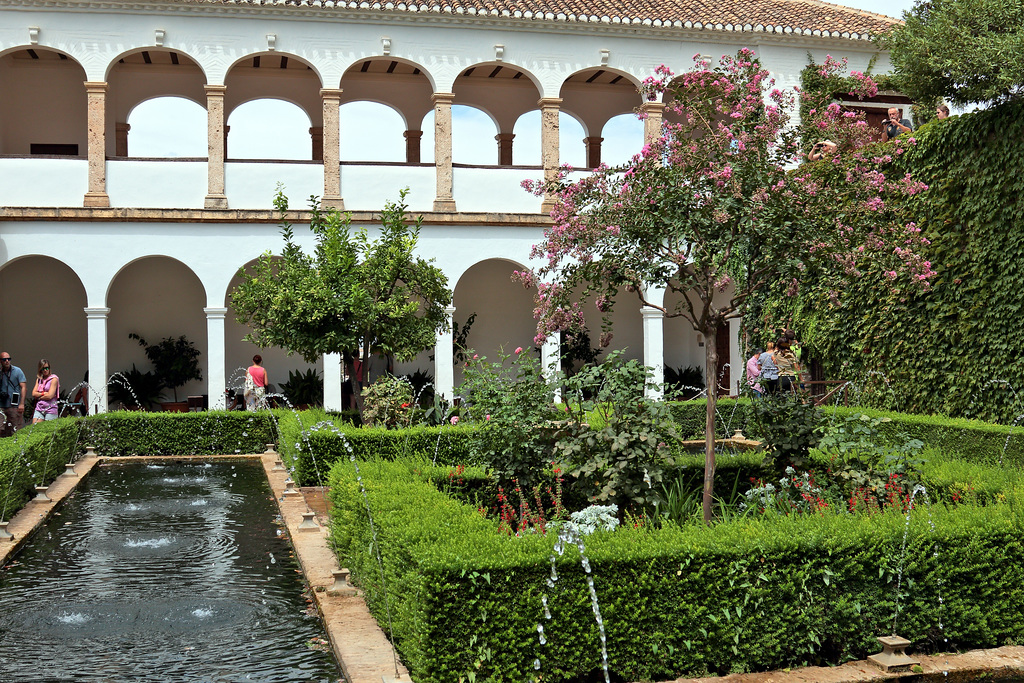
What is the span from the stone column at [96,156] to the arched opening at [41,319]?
342 cm

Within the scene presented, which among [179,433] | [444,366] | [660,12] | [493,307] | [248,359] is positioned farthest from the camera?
[493,307]

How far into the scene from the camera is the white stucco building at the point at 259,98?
1658 cm

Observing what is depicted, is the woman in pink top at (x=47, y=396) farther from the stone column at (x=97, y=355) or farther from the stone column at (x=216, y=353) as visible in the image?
the stone column at (x=216, y=353)

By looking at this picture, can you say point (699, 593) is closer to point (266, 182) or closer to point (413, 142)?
point (266, 182)

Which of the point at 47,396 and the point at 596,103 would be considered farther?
the point at 596,103

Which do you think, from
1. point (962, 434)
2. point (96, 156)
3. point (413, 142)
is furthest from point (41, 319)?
point (962, 434)

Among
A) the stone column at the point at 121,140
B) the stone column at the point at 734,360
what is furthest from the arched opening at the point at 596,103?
the stone column at the point at 121,140

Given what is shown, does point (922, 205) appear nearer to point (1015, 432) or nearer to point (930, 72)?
point (930, 72)

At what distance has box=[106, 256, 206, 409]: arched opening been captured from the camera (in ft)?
64.3

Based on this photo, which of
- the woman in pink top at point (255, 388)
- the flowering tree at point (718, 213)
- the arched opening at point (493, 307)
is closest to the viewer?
the flowering tree at point (718, 213)

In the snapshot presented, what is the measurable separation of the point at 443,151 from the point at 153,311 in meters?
6.99

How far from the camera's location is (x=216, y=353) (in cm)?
1719

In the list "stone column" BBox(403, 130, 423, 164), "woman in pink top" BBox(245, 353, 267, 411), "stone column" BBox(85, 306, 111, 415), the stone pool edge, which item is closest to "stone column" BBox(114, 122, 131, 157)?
"stone column" BBox(85, 306, 111, 415)

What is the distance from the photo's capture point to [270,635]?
5438 mm
